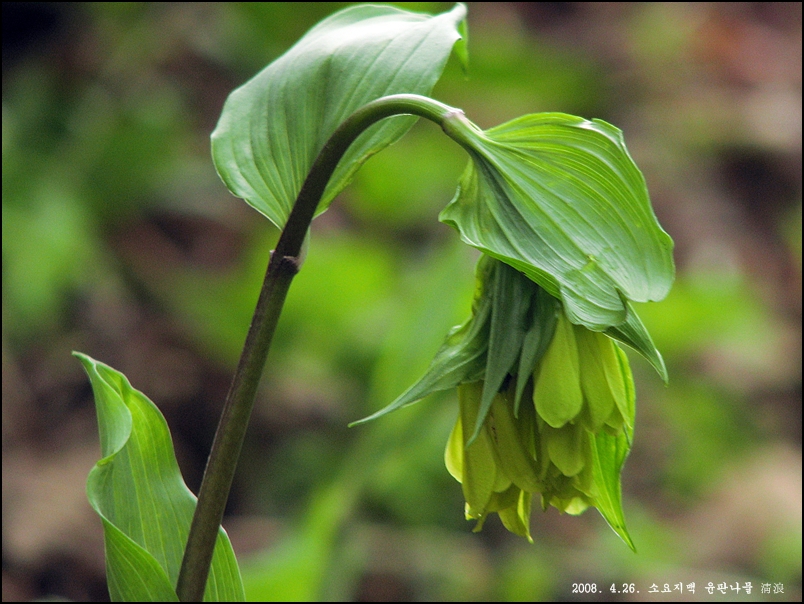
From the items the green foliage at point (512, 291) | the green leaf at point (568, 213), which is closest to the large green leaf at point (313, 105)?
the green foliage at point (512, 291)

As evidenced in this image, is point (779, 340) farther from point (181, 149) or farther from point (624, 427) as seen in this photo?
point (624, 427)

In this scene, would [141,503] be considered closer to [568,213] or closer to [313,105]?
[313,105]

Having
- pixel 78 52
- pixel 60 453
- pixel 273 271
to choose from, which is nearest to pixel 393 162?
pixel 78 52

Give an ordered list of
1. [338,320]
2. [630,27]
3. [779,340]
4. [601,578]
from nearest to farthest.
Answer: [601,578]
[338,320]
[779,340]
[630,27]

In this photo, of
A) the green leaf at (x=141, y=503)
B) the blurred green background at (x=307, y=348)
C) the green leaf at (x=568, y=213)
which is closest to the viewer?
the green leaf at (x=568, y=213)

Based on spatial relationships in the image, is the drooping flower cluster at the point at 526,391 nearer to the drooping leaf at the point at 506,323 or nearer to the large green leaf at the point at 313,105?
the drooping leaf at the point at 506,323

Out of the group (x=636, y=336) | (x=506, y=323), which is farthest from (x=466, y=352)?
(x=636, y=336)
